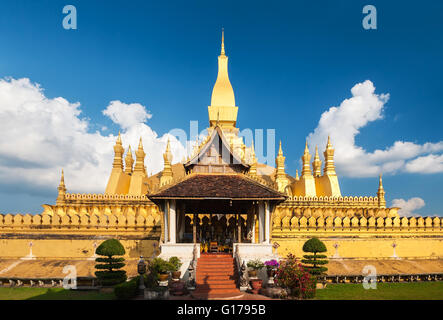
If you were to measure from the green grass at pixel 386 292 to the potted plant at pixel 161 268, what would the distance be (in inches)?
300

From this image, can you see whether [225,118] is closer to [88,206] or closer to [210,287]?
[88,206]

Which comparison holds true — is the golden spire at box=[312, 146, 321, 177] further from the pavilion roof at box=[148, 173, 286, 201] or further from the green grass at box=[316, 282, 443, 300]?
the pavilion roof at box=[148, 173, 286, 201]

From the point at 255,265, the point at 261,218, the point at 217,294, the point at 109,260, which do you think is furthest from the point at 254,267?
the point at 109,260

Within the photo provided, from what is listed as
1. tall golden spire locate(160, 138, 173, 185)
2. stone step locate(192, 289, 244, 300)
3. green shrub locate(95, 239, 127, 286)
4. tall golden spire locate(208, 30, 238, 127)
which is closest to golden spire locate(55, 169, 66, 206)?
tall golden spire locate(160, 138, 173, 185)

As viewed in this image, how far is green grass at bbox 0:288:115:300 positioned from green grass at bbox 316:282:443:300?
37.7 ft

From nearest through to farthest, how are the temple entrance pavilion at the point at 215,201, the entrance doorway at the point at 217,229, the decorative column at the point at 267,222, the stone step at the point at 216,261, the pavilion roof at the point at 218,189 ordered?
1. the stone step at the point at 216,261
2. the pavilion roof at the point at 218,189
3. the temple entrance pavilion at the point at 215,201
4. the decorative column at the point at 267,222
5. the entrance doorway at the point at 217,229

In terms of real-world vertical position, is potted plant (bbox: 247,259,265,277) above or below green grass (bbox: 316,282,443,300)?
above

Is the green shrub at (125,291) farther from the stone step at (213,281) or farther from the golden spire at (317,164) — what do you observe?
the golden spire at (317,164)

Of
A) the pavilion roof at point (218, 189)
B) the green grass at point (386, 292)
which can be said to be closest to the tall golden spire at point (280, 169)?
the pavilion roof at point (218, 189)

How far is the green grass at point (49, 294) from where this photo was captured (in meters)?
16.1

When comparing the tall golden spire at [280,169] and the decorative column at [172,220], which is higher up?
the tall golden spire at [280,169]

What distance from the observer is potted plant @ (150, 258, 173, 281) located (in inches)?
623

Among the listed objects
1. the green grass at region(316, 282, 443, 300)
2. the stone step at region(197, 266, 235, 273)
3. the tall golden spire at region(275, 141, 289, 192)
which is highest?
the tall golden spire at region(275, 141, 289, 192)

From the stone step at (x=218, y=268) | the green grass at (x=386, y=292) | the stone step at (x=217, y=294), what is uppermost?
the stone step at (x=218, y=268)
